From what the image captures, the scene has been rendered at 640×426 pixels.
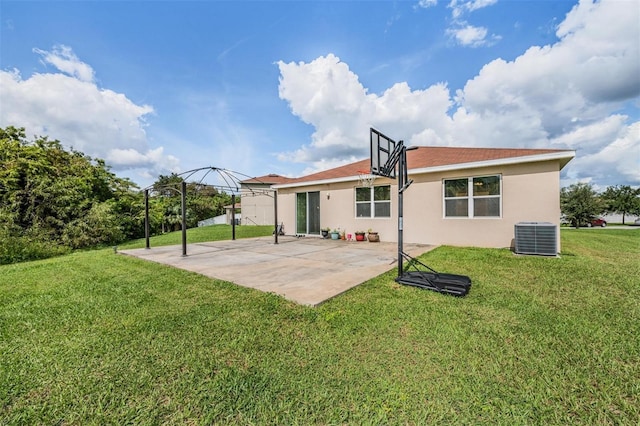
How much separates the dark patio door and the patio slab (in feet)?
14.8

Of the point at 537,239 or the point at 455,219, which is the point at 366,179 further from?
the point at 537,239

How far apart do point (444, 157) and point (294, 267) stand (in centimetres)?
744

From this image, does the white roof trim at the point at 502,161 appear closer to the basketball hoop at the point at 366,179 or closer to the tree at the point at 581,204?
the basketball hoop at the point at 366,179

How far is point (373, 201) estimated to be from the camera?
34.3 ft

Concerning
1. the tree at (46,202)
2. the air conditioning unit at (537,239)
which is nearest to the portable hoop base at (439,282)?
the air conditioning unit at (537,239)

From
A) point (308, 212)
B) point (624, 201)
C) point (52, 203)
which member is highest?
point (624, 201)

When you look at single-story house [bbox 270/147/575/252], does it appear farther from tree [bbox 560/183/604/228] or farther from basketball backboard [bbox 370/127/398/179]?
tree [bbox 560/183/604/228]

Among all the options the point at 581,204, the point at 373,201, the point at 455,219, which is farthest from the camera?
the point at 581,204

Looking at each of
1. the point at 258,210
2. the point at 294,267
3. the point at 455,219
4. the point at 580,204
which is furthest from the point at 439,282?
the point at 580,204

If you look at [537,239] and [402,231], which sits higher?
[402,231]

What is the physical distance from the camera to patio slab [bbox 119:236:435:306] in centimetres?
416

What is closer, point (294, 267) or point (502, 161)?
point (294, 267)

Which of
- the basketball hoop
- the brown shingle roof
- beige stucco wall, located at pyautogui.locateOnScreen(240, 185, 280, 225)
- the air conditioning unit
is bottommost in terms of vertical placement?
the air conditioning unit

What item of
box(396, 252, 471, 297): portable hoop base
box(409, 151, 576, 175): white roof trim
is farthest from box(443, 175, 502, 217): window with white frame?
box(396, 252, 471, 297): portable hoop base
